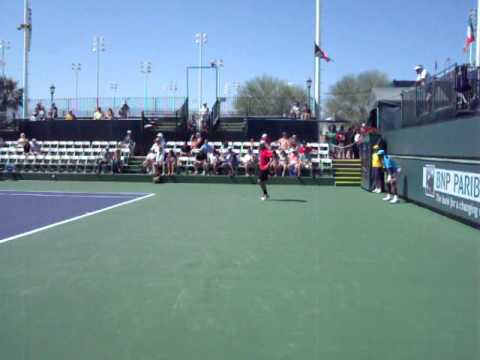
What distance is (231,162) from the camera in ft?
77.8

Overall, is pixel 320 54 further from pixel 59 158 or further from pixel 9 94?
pixel 9 94

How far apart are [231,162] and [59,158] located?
9.23 m

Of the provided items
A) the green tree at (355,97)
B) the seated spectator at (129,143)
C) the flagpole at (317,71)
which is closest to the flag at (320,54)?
the flagpole at (317,71)

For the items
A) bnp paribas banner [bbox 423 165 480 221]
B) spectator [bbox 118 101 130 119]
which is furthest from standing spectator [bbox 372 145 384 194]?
spectator [bbox 118 101 130 119]

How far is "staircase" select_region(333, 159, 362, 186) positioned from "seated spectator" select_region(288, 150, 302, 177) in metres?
1.66

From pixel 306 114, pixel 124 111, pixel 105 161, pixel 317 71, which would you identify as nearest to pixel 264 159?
pixel 105 161

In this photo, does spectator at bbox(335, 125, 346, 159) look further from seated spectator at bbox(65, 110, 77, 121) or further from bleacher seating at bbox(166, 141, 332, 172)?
seated spectator at bbox(65, 110, 77, 121)

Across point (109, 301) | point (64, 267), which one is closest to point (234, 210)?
point (64, 267)

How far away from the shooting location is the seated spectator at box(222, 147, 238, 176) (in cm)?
2375

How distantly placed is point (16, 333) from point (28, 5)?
3312 centimetres

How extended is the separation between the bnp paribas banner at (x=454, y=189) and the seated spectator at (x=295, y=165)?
9500 millimetres

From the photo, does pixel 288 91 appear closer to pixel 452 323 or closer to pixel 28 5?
pixel 28 5

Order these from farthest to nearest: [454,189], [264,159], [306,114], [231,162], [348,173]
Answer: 1. [306,114]
2. [231,162]
3. [348,173]
4. [264,159]
5. [454,189]

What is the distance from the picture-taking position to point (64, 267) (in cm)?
713
